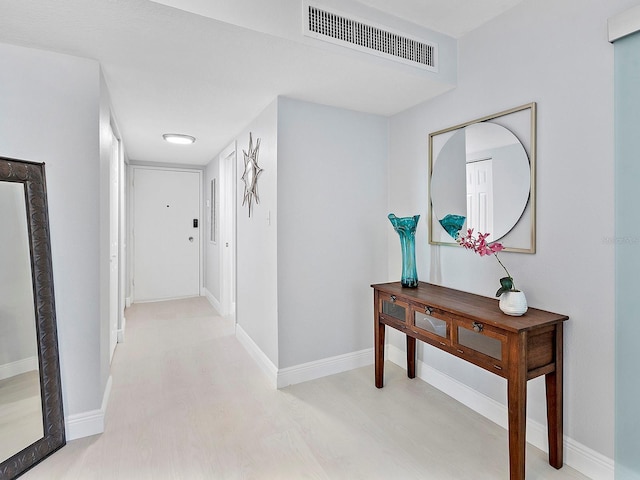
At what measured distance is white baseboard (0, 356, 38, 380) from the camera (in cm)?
162

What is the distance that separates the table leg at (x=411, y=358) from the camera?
261cm

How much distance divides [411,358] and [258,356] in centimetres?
125

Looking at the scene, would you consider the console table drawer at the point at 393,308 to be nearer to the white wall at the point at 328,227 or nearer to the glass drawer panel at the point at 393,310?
the glass drawer panel at the point at 393,310

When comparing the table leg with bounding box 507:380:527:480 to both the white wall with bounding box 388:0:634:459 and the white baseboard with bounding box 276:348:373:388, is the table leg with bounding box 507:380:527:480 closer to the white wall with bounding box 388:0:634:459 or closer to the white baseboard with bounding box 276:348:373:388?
the white wall with bounding box 388:0:634:459

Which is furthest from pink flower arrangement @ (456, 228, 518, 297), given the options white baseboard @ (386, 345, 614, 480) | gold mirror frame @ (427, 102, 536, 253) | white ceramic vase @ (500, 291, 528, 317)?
white baseboard @ (386, 345, 614, 480)

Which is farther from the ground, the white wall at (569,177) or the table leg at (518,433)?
the white wall at (569,177)

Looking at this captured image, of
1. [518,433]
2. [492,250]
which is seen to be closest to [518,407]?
[518,433]

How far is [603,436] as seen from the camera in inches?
62.0

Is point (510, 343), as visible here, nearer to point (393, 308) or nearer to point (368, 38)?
point (393, 308)

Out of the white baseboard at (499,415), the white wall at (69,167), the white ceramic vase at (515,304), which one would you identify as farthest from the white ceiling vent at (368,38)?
the white baseboard at (499,415)

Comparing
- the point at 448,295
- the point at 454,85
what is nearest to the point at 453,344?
the point at 448,295

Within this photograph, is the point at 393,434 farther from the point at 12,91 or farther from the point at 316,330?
the point at 12,91

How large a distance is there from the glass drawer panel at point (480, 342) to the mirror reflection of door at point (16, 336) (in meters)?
2.19

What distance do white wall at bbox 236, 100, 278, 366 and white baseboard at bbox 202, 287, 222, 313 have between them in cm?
122
